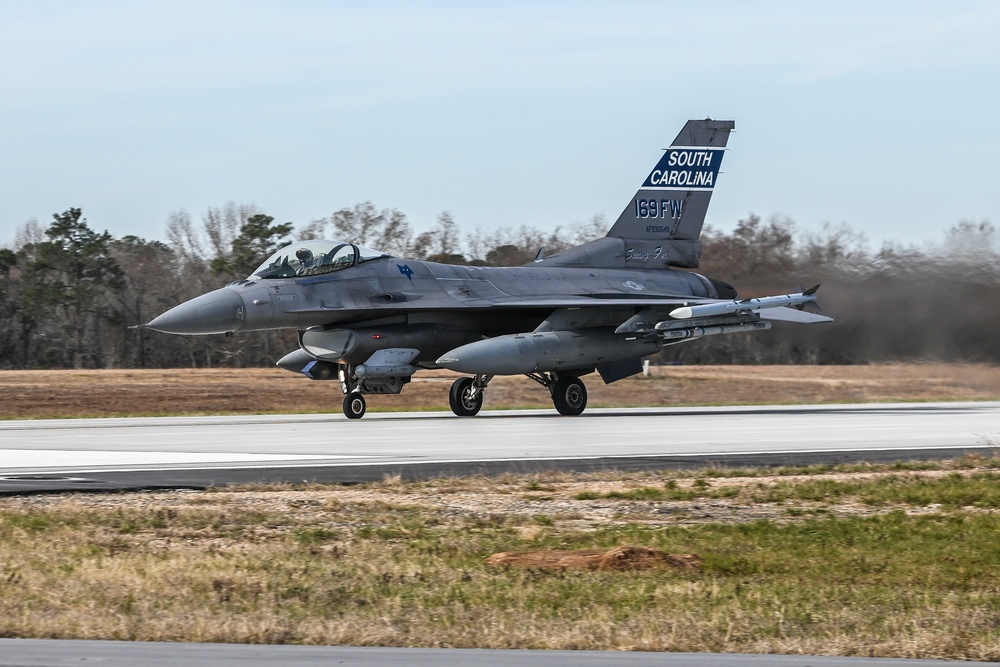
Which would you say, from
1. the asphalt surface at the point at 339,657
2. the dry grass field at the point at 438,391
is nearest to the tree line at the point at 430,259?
the dry grass field at the point at 438,391

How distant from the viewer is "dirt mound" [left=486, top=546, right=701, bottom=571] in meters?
8.27

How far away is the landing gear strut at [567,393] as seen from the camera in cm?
2550

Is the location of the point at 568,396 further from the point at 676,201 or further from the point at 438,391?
the point at 438,391

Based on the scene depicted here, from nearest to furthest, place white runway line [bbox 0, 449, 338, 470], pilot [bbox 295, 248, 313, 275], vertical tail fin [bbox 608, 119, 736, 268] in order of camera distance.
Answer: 1. white runway line [bbox 0, 449, 338, 470]
2. pilot [bbox 295, 248, 313, 275]
3. vertical tail fin [bbox 608, 119, 736, 268]

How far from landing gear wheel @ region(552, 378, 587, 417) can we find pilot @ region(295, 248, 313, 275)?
564 centimetres

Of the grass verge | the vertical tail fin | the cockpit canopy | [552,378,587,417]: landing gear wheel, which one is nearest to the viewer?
the grass verge

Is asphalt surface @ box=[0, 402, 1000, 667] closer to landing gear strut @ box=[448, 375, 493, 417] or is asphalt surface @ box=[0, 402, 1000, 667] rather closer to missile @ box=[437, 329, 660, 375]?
landing gear strut @ box=[448, 375, 493, 417]

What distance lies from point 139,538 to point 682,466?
728 centimetres

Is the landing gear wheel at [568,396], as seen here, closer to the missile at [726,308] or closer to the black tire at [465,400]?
the black tire at [465,400]

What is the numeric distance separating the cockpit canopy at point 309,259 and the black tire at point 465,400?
322 cm

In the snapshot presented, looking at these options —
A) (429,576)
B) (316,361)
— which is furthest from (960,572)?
(316,361)

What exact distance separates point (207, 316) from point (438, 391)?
14060mm

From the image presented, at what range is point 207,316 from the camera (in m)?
21.8

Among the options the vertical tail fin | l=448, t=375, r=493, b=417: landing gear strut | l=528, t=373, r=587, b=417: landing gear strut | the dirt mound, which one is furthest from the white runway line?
the vertical tail fin
